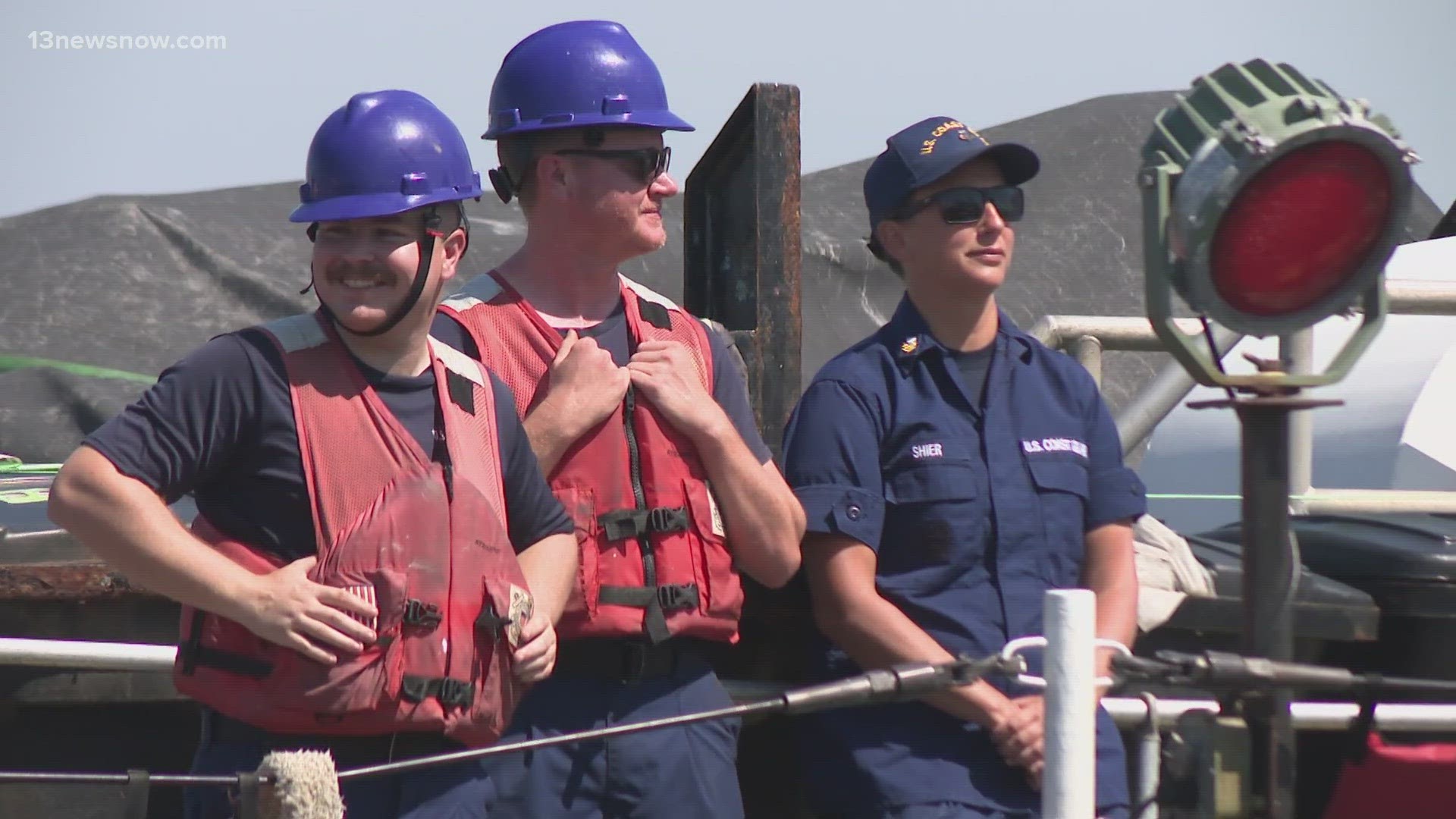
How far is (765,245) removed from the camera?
409cm

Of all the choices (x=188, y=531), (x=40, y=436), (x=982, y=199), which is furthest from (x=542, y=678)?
(x=40, y=436)

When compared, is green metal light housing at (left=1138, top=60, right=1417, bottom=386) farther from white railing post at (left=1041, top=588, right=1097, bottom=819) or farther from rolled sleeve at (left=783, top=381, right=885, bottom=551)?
rolled sleeve at (left=783, top=381, right=885, bottom=551)

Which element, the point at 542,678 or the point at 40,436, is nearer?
the point at 542,678

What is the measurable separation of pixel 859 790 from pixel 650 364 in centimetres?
88

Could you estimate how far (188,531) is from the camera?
2.59 metres

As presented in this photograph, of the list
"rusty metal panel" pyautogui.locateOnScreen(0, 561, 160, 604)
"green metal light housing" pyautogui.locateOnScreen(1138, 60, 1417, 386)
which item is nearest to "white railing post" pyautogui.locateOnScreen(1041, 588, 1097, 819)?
"green metal light housing" pyautogui.locateOnScreen(1138, 60, 1417, 386)

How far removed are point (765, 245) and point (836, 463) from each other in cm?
95

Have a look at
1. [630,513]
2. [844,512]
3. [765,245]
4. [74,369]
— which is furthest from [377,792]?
[74,369]

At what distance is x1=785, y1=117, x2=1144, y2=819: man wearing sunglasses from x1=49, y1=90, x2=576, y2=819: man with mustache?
657 mm

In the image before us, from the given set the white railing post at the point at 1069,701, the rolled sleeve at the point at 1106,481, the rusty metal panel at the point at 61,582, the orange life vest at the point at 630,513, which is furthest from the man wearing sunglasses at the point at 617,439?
the white railing post at the point at 1069,701

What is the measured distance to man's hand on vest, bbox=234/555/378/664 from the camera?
2512 millimetres

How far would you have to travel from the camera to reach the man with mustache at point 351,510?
2.53 m

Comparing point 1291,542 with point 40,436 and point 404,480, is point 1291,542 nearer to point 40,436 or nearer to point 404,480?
point 404,480

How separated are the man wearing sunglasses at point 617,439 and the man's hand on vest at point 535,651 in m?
0.14
